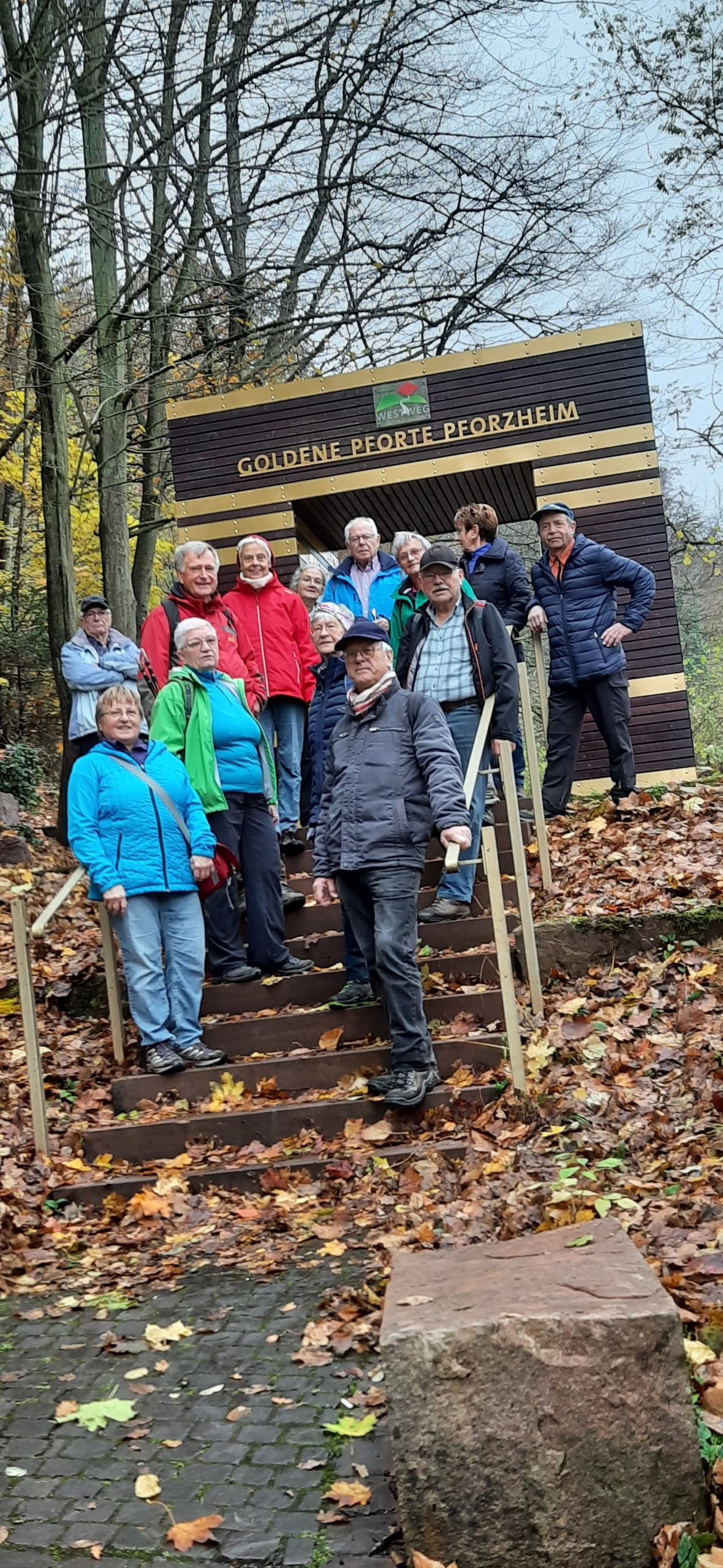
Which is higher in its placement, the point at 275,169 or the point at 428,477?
the point at 275,169

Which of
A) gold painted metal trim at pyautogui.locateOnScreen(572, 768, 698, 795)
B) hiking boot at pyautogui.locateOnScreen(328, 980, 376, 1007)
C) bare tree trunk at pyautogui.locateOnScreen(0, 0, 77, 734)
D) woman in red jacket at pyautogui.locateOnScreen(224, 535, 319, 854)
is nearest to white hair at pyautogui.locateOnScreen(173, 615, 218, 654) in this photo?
woman in red jacket at pyautogui.locateOnScreen(224, 535, 319, 854)

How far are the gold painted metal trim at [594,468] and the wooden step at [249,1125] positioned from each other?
7.63 metres

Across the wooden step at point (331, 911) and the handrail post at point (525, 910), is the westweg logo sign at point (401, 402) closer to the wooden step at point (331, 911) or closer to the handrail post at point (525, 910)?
the wooden step at point (331, 911)

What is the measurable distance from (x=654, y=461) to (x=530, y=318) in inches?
228

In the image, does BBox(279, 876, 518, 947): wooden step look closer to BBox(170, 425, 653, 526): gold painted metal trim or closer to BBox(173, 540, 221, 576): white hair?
BBox(173, 540, 221, 576): white hair

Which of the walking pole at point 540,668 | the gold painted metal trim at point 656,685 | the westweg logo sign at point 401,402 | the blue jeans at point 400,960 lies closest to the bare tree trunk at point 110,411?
the westweg logo sign at point 401,402

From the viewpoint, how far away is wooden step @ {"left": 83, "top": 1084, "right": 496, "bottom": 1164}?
217 inches

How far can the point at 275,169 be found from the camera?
14453 mm

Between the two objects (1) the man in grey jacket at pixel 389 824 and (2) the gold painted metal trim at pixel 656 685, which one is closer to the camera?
(1) the man in grey jacket at pixel 389 824

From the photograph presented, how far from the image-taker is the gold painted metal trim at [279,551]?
1221 cm

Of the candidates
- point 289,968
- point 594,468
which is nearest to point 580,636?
point 289,968

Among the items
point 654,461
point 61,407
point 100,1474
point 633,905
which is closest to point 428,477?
point 654,461

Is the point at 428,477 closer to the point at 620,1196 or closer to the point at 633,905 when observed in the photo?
the point at 633,905

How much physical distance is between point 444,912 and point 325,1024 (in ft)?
3.15
